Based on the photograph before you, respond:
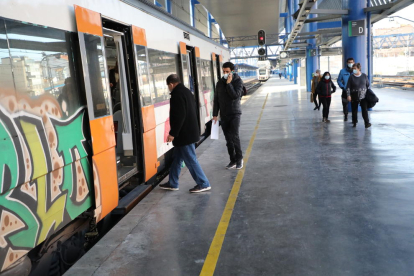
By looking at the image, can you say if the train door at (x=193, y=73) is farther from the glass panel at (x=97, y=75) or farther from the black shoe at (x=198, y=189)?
the glass panel at (x=97, y=75)

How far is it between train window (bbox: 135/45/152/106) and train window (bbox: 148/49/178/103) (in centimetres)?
32

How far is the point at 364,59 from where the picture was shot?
51.6 ft

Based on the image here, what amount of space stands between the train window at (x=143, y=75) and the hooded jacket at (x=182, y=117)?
30.6 inches

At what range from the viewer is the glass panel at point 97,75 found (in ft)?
15.8

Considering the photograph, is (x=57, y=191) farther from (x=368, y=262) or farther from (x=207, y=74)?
(x=207, y=74)

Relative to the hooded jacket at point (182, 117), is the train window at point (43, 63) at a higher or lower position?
higher

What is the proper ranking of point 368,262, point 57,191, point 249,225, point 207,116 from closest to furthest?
point 368,262 < point 57,191 < point 249,225 < point 207,116

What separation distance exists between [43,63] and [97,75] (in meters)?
1.08

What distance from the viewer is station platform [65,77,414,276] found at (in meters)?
3.80

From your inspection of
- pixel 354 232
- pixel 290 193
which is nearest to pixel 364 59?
pixel 290 193

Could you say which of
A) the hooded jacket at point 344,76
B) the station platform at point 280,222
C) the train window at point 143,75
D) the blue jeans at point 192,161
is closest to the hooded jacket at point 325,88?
the hooded jacket at point 344,76

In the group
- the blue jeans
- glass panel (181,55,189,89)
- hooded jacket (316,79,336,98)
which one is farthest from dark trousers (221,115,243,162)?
hooded jacket (316,79,336,98)

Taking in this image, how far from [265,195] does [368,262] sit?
2.31 meters

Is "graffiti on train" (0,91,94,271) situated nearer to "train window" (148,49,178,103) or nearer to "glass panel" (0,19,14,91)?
"glass panel" (0,19,14,91)
